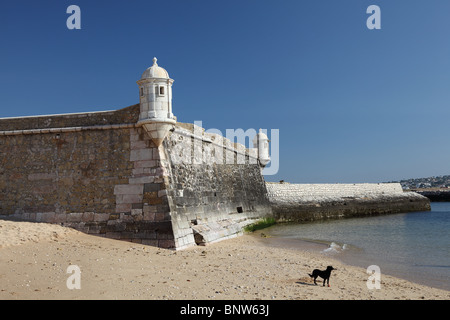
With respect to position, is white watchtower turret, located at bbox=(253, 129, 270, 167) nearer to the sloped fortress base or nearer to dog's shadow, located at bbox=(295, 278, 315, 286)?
the sloped fortress base

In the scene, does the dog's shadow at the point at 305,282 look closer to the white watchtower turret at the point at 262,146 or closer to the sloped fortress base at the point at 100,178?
the sloped fortress base at the point at 100,178

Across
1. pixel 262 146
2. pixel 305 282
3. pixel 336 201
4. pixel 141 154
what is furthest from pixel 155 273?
pixel 336 201

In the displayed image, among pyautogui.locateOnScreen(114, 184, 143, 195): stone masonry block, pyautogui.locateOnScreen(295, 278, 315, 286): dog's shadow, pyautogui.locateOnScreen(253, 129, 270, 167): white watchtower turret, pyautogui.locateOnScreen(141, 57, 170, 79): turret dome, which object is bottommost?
pyautogui.locateOnScreen(295, 278, 315, 286): dog's shadow

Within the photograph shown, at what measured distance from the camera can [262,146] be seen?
2416cm

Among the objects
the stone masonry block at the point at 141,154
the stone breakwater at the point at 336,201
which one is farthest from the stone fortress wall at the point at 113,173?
the stone breakwater at the point at 336,201

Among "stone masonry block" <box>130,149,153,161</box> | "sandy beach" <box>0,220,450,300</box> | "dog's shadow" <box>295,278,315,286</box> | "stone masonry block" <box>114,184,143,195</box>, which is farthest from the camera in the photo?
"stone masonry block" <box>130,149,153,161</box>

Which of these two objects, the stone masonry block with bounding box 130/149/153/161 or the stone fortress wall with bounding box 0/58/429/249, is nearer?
the stone fortress wall with bounding box 0/58/429/249

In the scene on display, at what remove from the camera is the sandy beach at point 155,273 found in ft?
19.4

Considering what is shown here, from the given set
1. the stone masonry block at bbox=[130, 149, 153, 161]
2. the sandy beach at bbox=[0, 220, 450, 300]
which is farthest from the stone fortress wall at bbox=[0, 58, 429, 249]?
the sandy beach at bbox=[0, 220, 450, 300]

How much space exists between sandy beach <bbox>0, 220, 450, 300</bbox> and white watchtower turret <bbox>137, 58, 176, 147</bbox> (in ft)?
11.1

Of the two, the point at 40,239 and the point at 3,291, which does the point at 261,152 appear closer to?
the point at 40,239

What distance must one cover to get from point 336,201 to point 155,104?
80.0ft

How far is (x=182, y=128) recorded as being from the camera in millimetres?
12656

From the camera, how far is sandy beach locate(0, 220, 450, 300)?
5.93m
